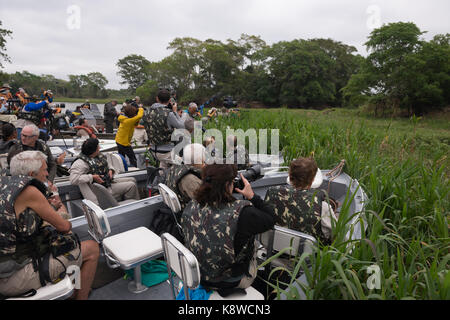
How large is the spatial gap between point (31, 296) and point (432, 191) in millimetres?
2927

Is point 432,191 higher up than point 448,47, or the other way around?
point 448,47

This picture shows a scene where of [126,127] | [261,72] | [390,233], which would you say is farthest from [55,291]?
[261,72]

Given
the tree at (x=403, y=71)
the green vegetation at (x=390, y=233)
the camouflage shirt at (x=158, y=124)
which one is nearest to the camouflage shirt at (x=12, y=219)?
the green vegetation at (x=390, y=233)

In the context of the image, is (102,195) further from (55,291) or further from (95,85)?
(95,85)

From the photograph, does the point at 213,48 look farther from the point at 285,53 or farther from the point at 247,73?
the point at 285,53

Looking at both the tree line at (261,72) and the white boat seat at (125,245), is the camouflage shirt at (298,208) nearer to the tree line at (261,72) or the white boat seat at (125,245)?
the white boat seat at (125,245)

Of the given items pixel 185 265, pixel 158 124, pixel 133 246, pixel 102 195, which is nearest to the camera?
pixel 185 265

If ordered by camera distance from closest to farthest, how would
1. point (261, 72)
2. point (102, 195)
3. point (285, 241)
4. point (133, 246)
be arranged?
point (285, 241), point (133, 246), point (102, 195), point (261, 72)

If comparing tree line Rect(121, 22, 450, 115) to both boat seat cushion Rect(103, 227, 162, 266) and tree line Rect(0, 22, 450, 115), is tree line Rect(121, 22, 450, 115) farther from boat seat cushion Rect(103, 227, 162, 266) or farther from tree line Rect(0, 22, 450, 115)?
boat seat cushion Rect(103, 227, 162, 266)

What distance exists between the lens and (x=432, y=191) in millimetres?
2188

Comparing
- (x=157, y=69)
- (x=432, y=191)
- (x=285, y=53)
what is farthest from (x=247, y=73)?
(x=432, y=191)

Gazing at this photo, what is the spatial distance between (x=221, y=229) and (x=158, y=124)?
2491 millimetres

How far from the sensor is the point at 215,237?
4.26ft
